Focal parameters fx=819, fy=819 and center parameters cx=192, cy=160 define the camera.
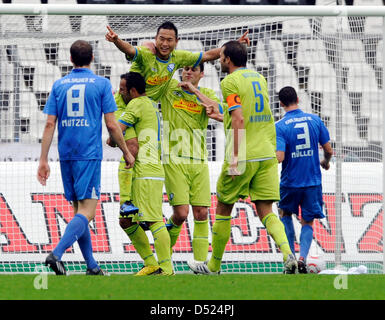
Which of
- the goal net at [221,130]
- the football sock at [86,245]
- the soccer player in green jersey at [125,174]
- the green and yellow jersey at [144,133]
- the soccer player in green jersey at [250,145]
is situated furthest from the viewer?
the goal net at [221,130]

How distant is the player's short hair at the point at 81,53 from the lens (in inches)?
260

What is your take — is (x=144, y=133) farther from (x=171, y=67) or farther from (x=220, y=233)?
(x=220, y=233)

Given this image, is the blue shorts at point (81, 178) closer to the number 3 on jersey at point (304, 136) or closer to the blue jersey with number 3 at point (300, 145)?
the blue jersey with number 3 at point (300, 145)

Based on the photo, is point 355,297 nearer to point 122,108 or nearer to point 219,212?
A: point 219,212

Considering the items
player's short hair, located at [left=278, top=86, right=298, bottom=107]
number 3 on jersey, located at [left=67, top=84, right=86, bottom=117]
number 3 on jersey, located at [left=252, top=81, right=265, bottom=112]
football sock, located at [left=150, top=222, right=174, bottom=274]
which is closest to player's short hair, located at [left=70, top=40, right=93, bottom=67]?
number 3 on jersey, located at [left=67, top=84, right=86, bottom=117]

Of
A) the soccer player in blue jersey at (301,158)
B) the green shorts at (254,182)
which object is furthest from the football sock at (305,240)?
the green shorts at (254,182)

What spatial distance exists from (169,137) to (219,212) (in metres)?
0.97

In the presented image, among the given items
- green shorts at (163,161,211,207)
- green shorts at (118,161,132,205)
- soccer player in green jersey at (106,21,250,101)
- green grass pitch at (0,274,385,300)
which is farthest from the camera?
green shorts at (163,161,211,207)

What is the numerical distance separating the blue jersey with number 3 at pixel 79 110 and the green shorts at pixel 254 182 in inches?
45.7

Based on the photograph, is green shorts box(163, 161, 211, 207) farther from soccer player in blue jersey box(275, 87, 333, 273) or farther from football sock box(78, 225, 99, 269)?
football sock box(78, 225, 99, 269)

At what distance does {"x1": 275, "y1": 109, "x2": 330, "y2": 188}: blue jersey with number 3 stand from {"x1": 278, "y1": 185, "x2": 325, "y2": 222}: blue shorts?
63 mm

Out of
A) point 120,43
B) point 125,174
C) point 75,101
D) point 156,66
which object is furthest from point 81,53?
point 125,174

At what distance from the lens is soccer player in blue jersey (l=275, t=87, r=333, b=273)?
26.7 ft

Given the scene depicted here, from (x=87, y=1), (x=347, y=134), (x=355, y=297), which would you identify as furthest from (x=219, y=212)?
(x=87, y=1)
